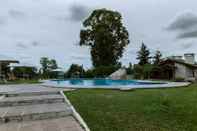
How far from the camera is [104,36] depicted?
32.3m

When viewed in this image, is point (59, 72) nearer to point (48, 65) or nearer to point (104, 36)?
point (48, 65)

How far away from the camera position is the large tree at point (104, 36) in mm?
32375

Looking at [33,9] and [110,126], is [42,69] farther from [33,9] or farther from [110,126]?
[110,126]

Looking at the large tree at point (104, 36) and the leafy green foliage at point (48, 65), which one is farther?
the leafy green foliage at point (48, 65)

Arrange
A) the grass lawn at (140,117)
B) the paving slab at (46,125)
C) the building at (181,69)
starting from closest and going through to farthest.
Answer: the grass lawn at (140,117) → the paving slab at (46,125) → the building at (181,69)

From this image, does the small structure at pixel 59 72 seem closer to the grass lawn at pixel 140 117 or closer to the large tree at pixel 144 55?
the large tree at pixel 144 55

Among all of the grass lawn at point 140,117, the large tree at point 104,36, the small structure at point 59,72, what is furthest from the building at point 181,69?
the grass lawn at point 140,117

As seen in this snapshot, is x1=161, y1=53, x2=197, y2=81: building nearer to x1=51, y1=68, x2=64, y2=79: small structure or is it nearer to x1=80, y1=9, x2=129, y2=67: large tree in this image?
x1=80, y1=9, x2=129, y2=67: large tree

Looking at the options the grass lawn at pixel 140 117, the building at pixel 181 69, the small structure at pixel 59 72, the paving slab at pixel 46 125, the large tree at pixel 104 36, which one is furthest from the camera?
the small structure at pixel 59 72

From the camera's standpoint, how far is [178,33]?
2406 cm

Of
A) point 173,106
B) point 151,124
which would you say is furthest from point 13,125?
point 173,106

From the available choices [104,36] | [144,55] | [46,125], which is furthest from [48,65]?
[46,125]

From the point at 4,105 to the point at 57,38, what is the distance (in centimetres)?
1728

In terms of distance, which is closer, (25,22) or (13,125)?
(13,125)
